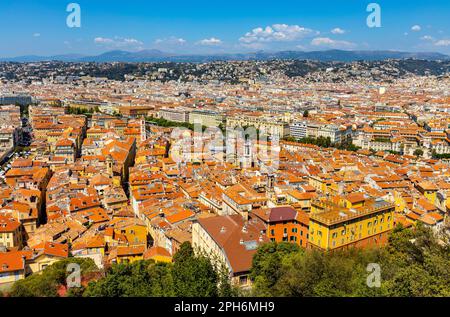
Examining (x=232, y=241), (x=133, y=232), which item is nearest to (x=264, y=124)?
(x=133, y=232)

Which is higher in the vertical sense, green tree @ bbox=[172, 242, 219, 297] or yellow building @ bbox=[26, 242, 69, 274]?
green tree @ bbox=[172, 242, 219, 297]

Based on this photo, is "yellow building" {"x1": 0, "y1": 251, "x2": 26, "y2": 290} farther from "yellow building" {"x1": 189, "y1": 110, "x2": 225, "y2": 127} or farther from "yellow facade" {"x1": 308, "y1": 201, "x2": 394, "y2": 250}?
"yellow building" {"x1": 189, "y1": 110, "x2": 225, "y2": 127}

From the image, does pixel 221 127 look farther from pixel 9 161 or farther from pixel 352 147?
pixel 9 161

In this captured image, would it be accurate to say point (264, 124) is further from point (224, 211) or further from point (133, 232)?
Answer: point (133, 232)

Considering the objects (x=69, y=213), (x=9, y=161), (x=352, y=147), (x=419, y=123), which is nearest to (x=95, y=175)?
(x=69, y=213)

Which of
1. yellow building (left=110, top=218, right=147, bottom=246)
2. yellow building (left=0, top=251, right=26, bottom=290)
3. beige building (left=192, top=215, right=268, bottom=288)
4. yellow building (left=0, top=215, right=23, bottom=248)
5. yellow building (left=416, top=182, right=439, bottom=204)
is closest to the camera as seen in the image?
beige building (left=192, top=215, right=268, bottom=288)

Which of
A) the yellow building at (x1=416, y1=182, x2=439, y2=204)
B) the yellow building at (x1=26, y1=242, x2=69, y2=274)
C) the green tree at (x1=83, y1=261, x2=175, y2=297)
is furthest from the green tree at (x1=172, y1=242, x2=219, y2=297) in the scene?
the yellow building at (x1=416, y1=182, x2=439, y2=204)

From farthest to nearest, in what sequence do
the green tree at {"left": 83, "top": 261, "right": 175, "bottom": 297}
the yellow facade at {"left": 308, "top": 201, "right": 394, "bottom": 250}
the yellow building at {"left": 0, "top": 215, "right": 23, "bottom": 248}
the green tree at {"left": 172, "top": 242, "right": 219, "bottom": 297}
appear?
the yellow building at {"left": 0, "top": 215, "right": 23, "bottom": 248} < the yellow facade at {"left": 308, "top": 201, "right": 394, "bottom": 250} < the green tree at {"left": 83, "top": 261, "right": 175, "bottom": 297} < the green tree at {"left": 172, "top": 242, "right": 219, "bottom": 297}

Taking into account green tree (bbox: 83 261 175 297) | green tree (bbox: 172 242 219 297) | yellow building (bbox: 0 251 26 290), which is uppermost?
green tree (bbox: 172 242 219 297)
